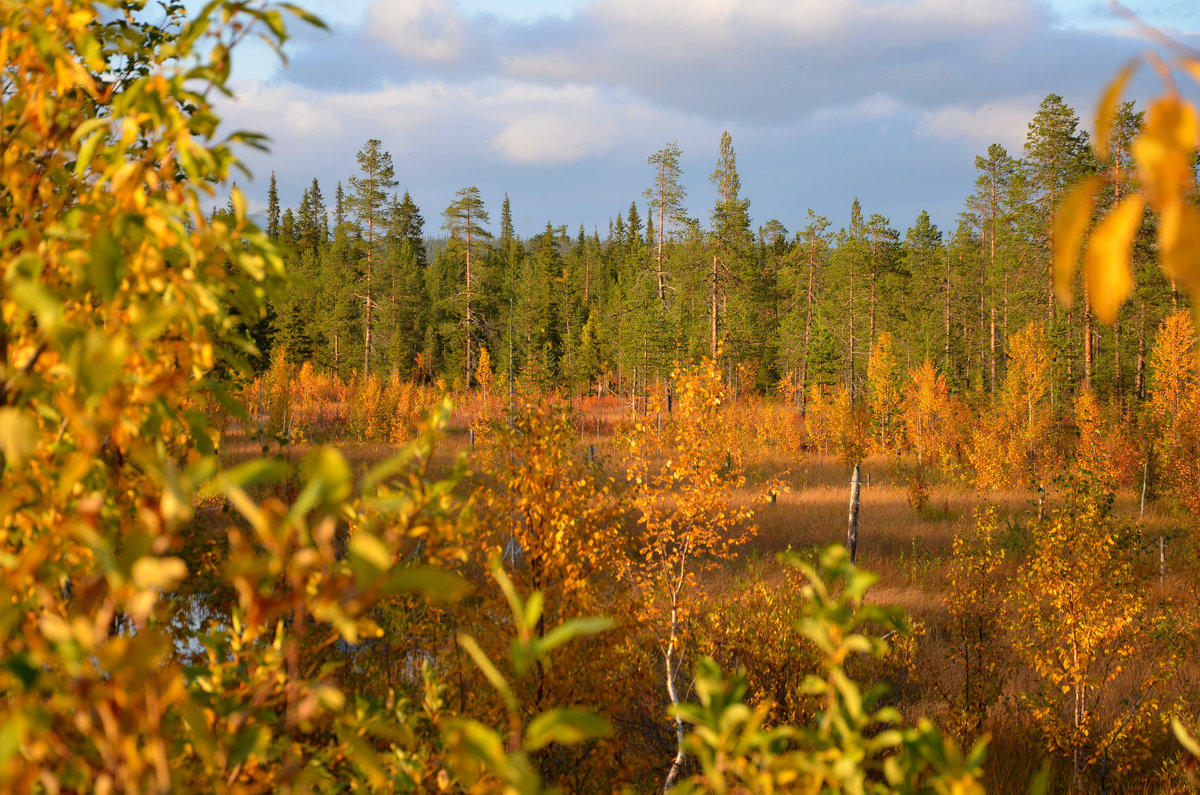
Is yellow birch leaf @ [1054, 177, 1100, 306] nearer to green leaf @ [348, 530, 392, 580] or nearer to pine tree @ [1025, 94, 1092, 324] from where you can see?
green leaf @ [348, 530, 392, 580]

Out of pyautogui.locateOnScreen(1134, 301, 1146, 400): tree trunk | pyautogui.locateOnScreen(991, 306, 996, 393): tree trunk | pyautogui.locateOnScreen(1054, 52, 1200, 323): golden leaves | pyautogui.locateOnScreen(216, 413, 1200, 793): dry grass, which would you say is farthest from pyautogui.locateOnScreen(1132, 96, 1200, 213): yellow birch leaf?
pyautogui.locateOnScreen(991, 306, 996, 393): tree trunk

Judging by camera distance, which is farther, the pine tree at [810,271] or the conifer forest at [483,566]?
the pine tree at [810,271]

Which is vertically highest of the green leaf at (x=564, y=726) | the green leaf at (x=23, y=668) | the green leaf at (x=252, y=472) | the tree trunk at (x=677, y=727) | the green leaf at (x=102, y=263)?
the green leaf at (x=102, y=263)

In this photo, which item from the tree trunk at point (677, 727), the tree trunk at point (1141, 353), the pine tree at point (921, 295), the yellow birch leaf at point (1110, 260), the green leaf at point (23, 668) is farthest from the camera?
the pine tree at point (921, 295)

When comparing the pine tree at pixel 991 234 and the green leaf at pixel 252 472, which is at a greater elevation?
the pine tree at pixel 991 234

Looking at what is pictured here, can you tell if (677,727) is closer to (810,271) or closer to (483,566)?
(483,566)

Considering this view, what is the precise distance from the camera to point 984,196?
36438mm

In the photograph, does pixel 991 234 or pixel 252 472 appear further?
pixel 991 234

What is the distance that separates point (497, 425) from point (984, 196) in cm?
4002

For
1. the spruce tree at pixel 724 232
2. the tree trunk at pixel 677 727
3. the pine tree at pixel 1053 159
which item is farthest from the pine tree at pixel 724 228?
the tree trunk at pixel 677 727

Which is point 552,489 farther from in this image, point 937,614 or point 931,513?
point 931,513

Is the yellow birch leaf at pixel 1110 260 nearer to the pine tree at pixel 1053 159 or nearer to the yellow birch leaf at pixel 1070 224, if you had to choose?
the yellow birch leaf at pixel 1070 224

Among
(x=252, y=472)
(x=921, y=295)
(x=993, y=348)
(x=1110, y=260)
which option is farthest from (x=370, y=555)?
(x=921, y=295)

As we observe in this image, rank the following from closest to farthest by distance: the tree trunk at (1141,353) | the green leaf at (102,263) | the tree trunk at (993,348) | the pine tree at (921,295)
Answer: the green leaf at (102,263) < the tree trunk at (1141,353) < the tree trunk at (993,348) < the pine tree at (921,295)
